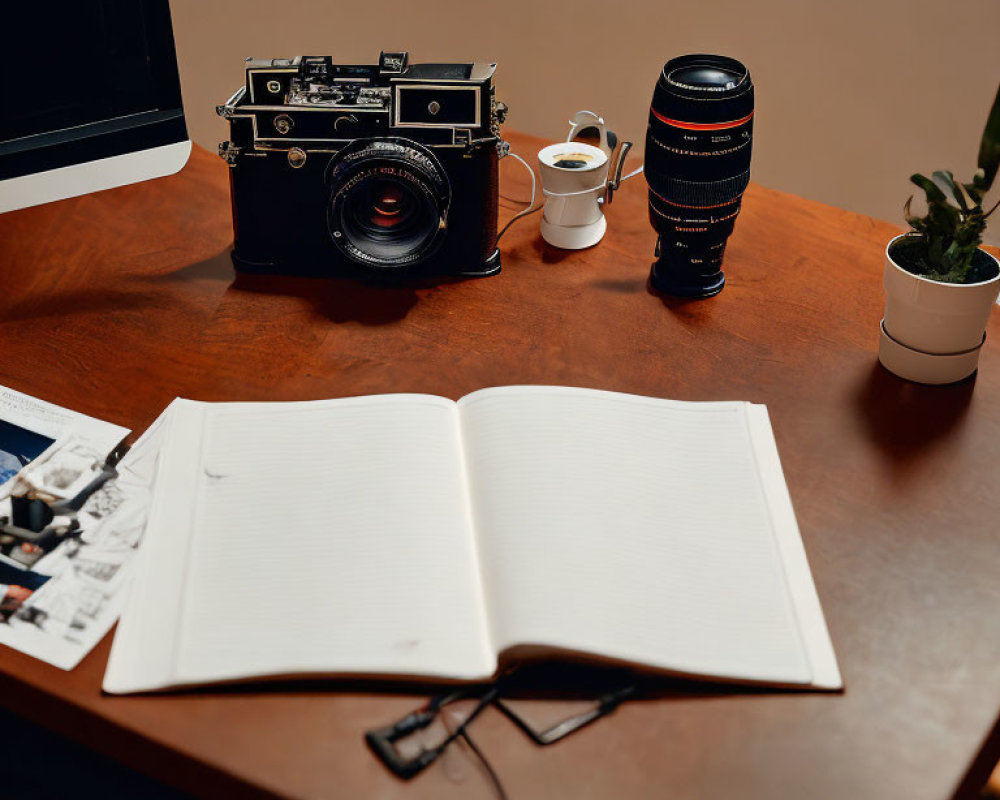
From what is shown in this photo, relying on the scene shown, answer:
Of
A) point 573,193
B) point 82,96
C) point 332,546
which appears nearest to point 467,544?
point 332,546

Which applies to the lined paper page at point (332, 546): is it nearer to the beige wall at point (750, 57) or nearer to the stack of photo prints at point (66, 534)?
the stack of photo prints at point (66, 534)

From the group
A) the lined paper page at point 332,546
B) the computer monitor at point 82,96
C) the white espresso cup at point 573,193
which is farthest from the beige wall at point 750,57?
the lined paper page at point 332,546

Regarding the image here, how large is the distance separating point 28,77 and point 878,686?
34.8 inches

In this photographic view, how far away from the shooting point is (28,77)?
93 centimetres

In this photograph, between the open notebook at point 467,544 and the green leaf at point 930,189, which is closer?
the open notebook at point 467,544

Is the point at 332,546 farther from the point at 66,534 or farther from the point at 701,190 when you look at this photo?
the point at 701,190

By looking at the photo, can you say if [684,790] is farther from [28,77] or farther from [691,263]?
[28,77]

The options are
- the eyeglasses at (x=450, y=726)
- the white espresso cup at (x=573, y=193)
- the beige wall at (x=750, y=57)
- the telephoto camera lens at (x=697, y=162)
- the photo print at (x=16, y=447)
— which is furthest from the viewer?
the beige wall at (x=750, y=57)

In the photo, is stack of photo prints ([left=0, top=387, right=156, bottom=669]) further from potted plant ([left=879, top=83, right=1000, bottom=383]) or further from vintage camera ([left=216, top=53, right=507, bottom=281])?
potted plant ([left=879, top=83, right=1000, bottom=383])

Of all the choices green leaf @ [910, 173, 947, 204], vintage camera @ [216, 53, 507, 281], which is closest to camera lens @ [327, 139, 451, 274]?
vintage camera @ [216, 53, 507, 281]

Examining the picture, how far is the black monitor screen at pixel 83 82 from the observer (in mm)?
922

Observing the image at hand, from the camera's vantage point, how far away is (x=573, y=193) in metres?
1.05

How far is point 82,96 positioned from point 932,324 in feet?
2.68

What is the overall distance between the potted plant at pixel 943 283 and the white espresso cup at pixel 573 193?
0.32 metres
